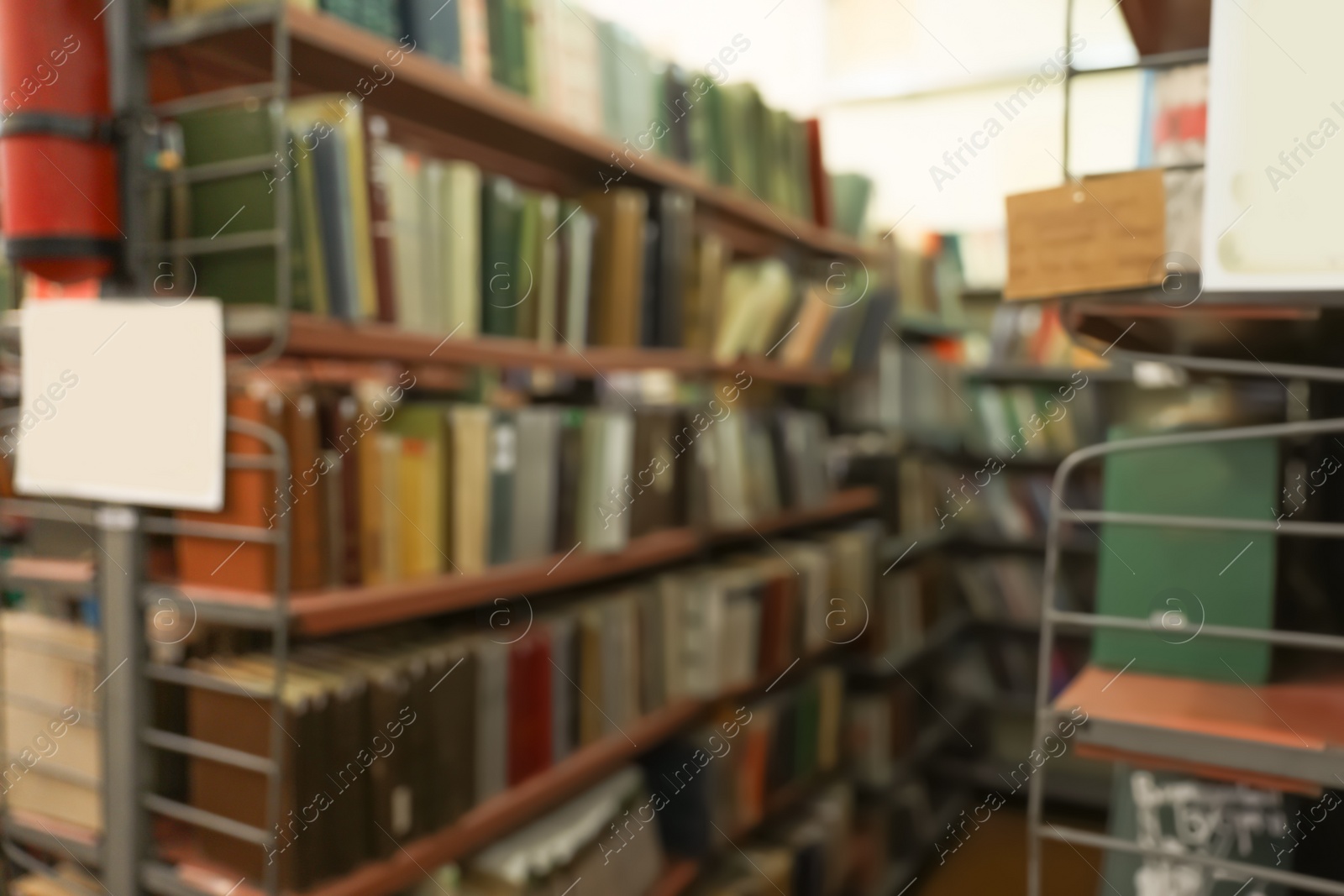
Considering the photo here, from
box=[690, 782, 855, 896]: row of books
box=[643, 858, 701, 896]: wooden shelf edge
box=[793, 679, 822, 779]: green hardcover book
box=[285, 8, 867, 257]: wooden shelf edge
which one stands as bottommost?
box=[690, 782, 855, 896]: row of books

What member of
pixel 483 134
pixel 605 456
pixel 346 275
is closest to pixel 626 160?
pixel 483 134

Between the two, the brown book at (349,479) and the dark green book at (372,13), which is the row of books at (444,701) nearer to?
the brown book at (349,479)

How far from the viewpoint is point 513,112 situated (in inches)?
64.0

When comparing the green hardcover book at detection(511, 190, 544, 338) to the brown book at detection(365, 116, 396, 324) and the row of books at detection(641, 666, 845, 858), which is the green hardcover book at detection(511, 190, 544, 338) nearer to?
the brown book at detection(365, 116, 396, 324)

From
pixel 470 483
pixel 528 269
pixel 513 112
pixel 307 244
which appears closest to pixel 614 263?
pixel 528 269

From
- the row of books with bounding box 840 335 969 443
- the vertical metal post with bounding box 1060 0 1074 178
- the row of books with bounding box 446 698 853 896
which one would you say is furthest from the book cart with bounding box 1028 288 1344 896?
the row of books with bounding box 840 335 969 443

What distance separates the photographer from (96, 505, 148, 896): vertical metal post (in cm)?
133

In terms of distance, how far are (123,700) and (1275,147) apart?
1.54m

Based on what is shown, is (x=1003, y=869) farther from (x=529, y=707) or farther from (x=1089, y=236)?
(x=1089, y=236)

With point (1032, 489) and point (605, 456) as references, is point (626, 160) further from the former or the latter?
point (1032, 489)

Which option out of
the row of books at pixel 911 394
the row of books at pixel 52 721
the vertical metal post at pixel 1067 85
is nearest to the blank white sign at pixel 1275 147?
the vertical metal post at pixel 1067 85

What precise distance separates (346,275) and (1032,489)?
118 inches

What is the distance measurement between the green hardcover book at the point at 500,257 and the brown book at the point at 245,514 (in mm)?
448

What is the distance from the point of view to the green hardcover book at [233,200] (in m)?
1.23
